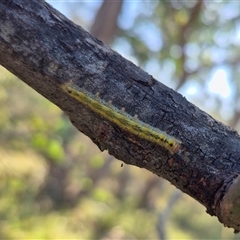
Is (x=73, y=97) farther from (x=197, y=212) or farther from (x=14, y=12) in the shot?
(x=197, y=212)

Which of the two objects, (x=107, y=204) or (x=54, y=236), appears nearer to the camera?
(x=54, y=236)

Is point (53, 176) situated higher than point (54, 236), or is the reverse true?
point (53, 176)

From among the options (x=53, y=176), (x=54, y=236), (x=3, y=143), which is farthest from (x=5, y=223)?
(x=53, y=176)

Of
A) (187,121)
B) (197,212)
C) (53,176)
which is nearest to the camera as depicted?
(187,121)

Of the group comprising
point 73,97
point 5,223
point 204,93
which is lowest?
point 5,223

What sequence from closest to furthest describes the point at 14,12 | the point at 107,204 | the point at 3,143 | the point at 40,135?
the point at 14,12 < the point at 40,135 < the point at 3,143 < the point at 107,204
